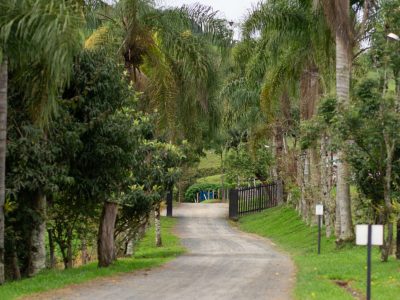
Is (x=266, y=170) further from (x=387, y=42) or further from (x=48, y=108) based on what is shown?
(x=48, y=108)

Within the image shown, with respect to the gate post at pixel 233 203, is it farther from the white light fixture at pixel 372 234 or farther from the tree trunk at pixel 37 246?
the white light fixture at pixel 372 234

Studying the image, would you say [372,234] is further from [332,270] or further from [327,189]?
[327,189]

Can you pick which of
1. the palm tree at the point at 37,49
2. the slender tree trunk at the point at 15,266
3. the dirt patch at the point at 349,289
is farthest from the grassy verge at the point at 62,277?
the dirt patch at the point at 349,289

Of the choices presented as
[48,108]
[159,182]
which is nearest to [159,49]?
[159,182]

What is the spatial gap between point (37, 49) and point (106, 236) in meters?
7.20

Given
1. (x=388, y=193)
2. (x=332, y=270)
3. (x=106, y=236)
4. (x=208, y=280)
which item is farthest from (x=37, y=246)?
(x=388, y=193)

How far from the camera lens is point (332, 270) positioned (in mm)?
16875

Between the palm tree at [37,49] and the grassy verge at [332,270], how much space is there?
5.82 metres

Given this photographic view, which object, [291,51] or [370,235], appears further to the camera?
[291,51]

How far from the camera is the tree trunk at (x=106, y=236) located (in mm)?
18219

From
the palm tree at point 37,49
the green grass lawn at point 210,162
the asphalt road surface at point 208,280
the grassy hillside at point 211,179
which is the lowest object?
the asphalt road surface at point 208,280

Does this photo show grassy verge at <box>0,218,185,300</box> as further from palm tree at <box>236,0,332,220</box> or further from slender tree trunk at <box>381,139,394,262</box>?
palm tree at <box>236,0,332,220</box>

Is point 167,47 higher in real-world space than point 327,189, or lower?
higher

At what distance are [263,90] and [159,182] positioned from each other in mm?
7313
